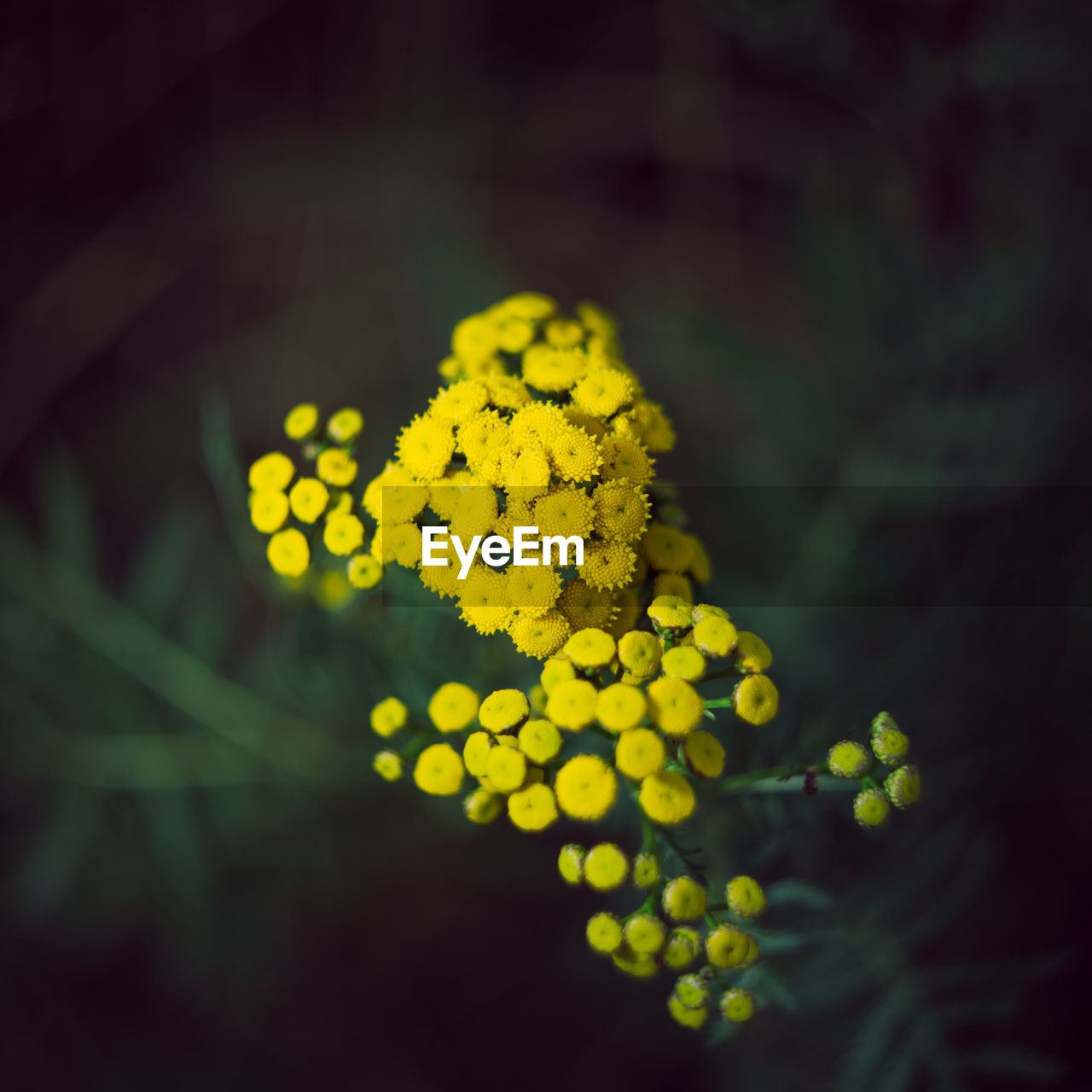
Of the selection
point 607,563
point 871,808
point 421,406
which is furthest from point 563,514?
point 421,406

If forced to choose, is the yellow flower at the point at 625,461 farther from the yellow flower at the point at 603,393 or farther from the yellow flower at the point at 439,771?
the yellow flower at the point at 439,771

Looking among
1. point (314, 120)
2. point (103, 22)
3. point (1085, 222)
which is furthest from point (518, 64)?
point (1085, 222)

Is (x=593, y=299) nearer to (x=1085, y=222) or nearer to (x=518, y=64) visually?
(x=518, y=64)

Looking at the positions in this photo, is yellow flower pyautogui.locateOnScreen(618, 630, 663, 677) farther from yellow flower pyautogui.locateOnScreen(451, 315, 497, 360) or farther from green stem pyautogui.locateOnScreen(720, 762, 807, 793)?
yellow flower pyautogui.locateOnScreen(451, 315, 497, 360)

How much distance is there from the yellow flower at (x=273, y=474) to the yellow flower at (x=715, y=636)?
3.59ft

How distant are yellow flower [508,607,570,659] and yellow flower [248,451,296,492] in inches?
28.7

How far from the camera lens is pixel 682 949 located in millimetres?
1825

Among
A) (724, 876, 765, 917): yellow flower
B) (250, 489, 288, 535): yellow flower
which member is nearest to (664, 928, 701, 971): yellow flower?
(724, 876, 765, 917): yellow flower

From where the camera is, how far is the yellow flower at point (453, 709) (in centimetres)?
196

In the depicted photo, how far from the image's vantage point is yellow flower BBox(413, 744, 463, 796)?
1.97m

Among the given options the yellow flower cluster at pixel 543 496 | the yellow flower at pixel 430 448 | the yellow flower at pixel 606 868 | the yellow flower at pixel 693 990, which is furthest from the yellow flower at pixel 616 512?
the yellow flower at pixel 693 990

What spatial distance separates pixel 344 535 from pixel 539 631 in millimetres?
543

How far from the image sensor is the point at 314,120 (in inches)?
188

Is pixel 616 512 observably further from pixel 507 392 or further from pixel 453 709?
pixel 453 709
